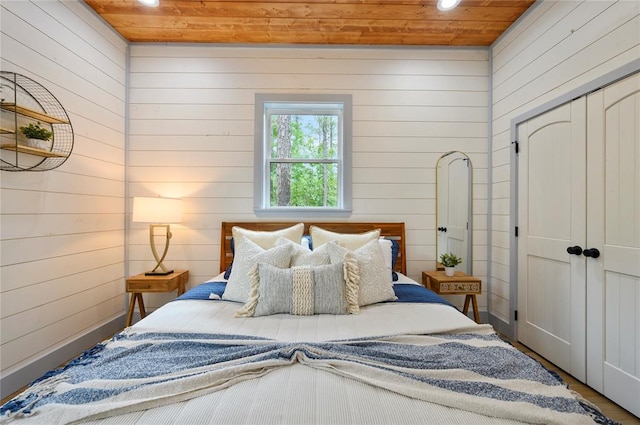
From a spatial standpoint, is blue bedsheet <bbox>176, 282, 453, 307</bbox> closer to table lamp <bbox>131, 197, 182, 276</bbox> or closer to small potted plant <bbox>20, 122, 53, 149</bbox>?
table lamp <bbox>131, 197, 182, 276</bbox>

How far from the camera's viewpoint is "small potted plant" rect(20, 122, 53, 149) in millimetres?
1948

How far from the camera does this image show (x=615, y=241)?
1874 mm

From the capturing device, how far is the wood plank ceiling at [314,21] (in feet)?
8.36

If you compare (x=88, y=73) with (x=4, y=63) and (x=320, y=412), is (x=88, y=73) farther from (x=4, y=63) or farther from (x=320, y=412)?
(x=320, y=412)

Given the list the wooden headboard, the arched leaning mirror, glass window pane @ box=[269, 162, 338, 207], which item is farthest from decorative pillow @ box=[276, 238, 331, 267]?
the arched leaning mirror

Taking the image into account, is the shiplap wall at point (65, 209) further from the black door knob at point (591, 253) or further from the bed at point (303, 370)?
the black door knob at point (591, 253)

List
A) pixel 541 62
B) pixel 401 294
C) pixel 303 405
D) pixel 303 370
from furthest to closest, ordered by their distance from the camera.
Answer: pixel 541 62 → pixel 401 294 → pixel 303 370 → pixel 303 405

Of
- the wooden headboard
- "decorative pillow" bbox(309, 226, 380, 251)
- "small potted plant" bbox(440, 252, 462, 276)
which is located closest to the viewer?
"decorative pillow" bbox(309, 226, 380, 251)

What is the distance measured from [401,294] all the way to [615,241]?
1333 millimetres

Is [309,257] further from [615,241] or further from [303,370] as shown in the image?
[615,241]

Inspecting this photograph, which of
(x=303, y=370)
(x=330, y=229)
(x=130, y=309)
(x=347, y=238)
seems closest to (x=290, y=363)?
(x=303, y=370)

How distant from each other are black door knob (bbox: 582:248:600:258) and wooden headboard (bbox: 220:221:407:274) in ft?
4.51

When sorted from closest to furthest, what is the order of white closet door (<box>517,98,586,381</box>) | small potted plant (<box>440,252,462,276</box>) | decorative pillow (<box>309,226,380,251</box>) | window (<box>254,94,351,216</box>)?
white closet door (<box>517,98,586,381</box>)
decorative pillow (<box>309,226,380,251</box>)
small potted plant (<box>440,252,462,276</box>)
window (<box>254,94,351,216</box>)

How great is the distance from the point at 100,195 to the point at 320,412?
2.78 m
